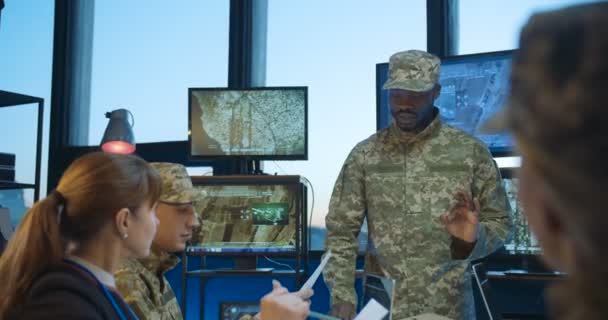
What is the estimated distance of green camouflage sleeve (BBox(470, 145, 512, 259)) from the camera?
242cm

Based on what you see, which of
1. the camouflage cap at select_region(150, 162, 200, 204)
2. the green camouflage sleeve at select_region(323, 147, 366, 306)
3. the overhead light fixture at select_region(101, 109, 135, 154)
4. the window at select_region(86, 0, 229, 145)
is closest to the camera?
the camouflage cap at select_region(150, 162, 200, 204)

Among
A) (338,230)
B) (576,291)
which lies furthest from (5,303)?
(338,230)

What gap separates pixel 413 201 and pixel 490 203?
0.27 metres

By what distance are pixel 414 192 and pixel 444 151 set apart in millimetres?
192

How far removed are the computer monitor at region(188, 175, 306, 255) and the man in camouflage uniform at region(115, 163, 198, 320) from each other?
4.97ft

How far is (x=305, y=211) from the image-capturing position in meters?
3.88

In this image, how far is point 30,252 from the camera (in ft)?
4.37

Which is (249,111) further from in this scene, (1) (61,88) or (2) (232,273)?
(1) (61,88)

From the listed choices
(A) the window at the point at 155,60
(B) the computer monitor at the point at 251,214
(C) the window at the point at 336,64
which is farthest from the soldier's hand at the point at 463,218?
(A) the window at the point at 155,60

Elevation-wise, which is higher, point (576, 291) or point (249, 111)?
point (249, 111)

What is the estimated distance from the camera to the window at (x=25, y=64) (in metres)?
5.38

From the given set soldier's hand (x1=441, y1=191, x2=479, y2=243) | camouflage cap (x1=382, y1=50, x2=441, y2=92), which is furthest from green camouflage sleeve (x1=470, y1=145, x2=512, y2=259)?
camouflage cap (x1=382, y1=50, x2=441, y2=92)

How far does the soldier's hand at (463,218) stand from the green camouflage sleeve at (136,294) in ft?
2.97

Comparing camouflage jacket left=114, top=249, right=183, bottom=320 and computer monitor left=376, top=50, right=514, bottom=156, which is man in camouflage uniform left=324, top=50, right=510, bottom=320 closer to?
camouflage jacket left=114, top=249, right=183, bottom=320
